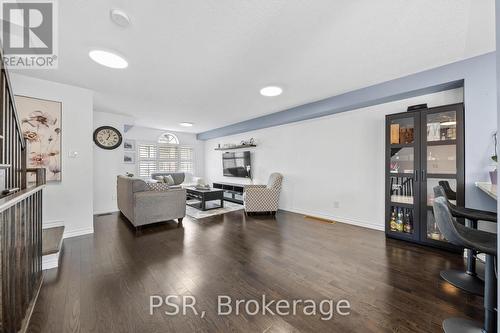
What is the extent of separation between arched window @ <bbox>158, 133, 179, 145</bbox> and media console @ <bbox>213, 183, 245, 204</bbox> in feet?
8.21

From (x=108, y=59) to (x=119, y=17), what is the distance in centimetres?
89

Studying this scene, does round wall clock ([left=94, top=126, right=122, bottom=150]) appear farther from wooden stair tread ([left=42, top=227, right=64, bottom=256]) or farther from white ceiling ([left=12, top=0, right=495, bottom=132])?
wooden stair tread ([left=42, top=227, right=64, bottom=256])

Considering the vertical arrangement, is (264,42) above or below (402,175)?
above

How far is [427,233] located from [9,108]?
4.61m

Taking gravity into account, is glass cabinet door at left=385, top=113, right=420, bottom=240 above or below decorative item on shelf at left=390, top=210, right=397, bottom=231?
above

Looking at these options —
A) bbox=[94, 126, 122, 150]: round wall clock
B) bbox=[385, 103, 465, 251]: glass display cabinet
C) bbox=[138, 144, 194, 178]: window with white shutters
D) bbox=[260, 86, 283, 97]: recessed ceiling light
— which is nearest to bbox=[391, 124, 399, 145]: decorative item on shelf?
bbox=[385, 103, 465, 251]: glass display cabinet

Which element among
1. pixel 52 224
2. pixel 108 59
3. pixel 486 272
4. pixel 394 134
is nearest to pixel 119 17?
pixel 108 59

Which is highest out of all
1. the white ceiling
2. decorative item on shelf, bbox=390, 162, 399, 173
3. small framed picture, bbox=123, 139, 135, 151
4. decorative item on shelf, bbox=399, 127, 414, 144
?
the white ceiling

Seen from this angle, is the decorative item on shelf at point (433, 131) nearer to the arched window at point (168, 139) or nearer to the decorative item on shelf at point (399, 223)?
the decorative item on shelf at point (399, 223)

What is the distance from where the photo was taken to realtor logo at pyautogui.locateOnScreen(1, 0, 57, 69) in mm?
1568

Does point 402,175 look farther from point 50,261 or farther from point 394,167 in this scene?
point 50,261

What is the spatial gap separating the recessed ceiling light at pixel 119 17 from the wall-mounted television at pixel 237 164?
14.3 feet

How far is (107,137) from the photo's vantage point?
184 inches

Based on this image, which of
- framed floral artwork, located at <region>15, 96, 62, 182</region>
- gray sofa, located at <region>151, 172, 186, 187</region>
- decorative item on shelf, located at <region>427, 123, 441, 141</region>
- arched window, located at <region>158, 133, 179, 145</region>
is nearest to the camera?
decorative item on shelf, located at <region>427, 123, 441, 141</region>
